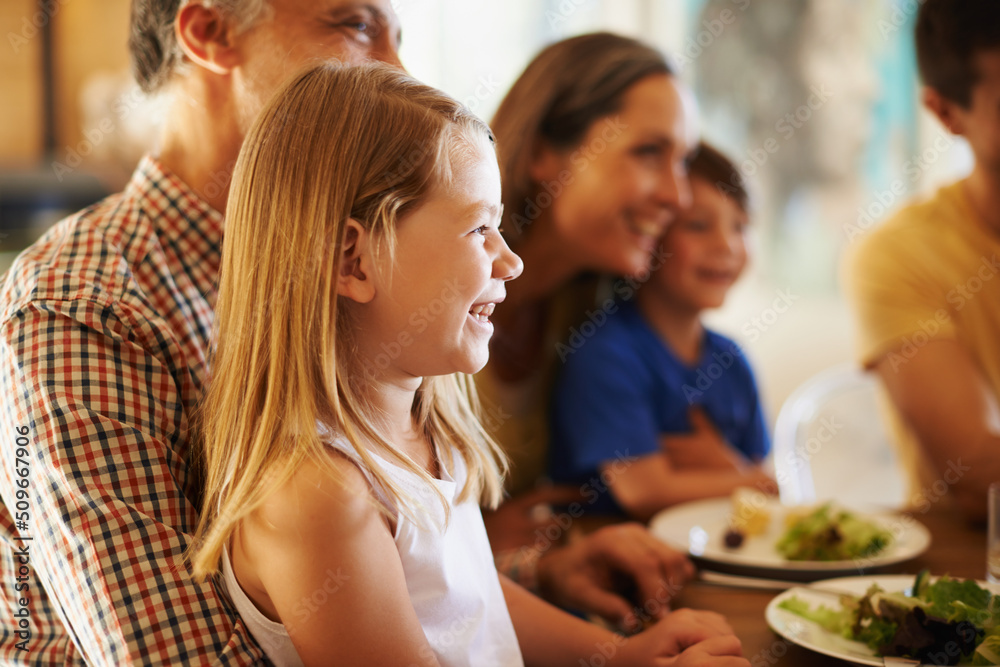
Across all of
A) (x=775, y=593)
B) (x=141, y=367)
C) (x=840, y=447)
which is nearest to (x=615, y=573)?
(x=775, y=593)

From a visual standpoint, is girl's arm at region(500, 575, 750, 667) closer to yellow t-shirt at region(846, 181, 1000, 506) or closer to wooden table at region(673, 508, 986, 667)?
wooden table at region(673, 508, 986, 667)

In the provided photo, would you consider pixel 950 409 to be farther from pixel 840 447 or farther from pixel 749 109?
→ pixel 749 109

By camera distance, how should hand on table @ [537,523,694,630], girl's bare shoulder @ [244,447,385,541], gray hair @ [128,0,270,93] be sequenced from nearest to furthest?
girl's bare shoulder @ [244,447,385,541] → gray hair @ [128,0,270,93] → hand on table @ [537,523,694,630]

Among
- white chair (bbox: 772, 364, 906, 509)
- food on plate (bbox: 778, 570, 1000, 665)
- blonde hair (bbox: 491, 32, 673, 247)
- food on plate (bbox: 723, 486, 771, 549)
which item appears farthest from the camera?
white chair (bbox: 772, 364, 906, 509)

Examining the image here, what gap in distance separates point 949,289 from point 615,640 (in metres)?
1.10

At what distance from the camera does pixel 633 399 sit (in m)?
1.66

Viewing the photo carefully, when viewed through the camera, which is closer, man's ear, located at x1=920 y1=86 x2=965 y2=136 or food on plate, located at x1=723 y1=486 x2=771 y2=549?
food on plate, located at x1=723 y1=486 x2=771 y2=549

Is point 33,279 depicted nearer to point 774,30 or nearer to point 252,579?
point 252,579

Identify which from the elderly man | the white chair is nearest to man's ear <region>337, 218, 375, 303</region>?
the elderly man

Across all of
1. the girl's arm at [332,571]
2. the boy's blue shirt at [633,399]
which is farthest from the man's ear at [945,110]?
the girl's arm at [332,571]

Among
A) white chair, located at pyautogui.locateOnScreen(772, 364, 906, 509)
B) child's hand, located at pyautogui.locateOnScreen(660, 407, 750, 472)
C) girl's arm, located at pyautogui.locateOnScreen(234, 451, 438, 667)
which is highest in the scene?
girl's arm, located at pyautogui.locateOnScreen(234, 451, 438, 667)

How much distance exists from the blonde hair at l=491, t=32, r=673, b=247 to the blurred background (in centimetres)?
190

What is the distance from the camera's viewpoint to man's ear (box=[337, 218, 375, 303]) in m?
0.78

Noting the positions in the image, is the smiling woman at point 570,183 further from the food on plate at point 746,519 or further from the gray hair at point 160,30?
the gray hair at point 160,30
